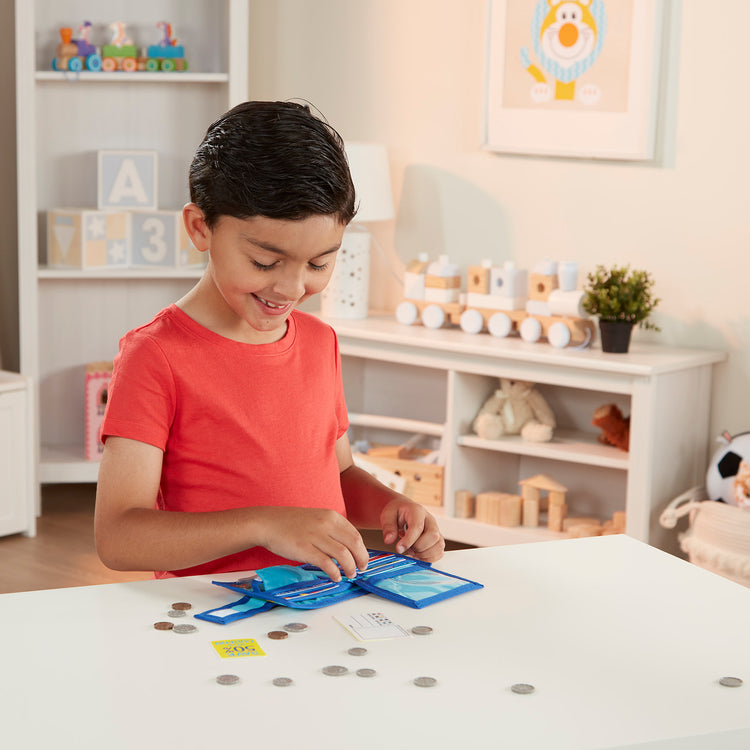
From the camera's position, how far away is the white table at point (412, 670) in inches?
32.6

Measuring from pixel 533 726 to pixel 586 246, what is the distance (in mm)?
2427

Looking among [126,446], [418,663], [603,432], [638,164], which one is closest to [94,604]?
[126,446]

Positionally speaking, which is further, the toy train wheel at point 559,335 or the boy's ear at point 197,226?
the toy train wheel at point 559,335

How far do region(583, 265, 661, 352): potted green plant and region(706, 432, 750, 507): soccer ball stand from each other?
1.14 feet

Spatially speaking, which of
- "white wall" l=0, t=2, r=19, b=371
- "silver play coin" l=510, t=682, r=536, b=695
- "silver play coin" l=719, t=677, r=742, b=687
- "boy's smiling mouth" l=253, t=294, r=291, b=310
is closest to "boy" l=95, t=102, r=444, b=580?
"boy's smiling mouth" l=253, t=294, r=291, b=310

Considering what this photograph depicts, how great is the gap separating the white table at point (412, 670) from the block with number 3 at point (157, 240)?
258cm

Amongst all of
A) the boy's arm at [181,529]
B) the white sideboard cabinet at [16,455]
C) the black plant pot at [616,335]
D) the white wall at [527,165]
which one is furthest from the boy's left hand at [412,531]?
the white sideboard cabinet at [16,455]

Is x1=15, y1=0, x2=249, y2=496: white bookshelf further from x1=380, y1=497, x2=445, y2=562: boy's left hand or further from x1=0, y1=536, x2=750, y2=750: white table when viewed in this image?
x1=0, y1=536, x2=750, y2=750: white table

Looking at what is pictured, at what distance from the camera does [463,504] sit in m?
3.06

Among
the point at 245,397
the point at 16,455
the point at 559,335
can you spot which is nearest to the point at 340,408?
the point at 245,397

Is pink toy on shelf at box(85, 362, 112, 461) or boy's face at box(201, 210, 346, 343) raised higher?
boy's face at box(201, 210, 346, 343)

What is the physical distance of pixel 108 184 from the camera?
356 centimetres

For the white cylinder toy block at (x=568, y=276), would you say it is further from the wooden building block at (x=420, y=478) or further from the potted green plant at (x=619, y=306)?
the wooden building block at (x=420, y=478)

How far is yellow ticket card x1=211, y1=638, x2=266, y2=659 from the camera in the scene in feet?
3.16
